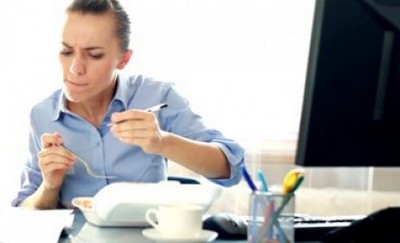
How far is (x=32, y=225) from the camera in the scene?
50.6 inches

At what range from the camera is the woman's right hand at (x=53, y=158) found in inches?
64.4

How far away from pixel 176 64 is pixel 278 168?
1.68 feet

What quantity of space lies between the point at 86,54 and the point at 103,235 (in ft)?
2.21

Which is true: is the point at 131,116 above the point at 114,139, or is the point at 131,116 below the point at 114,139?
above

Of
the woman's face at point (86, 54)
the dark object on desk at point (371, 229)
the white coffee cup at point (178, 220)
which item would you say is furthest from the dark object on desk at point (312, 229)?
the woman's face at point (86, 54)

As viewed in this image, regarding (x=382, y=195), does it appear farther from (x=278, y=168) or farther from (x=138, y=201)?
(x=138, y=201)

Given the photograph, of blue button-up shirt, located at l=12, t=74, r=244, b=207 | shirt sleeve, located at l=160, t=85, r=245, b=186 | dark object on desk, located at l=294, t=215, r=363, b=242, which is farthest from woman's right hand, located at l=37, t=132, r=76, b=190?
dark object on desk, located at l=294, t=215, r=363, b=242

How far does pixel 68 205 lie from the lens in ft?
5.77

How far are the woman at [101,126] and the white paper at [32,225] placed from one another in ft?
0.81

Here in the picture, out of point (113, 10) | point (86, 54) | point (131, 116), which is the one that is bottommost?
point (131, 116)

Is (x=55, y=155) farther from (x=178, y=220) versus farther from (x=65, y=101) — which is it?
(x=178, y=220)

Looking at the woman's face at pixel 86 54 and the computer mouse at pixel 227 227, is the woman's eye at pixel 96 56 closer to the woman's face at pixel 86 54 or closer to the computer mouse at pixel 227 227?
the woman's face at pixel 86 54

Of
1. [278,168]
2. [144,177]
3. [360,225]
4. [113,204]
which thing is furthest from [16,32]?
[360,225]

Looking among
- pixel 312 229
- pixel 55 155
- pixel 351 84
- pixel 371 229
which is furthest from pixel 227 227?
pixel 55 155
